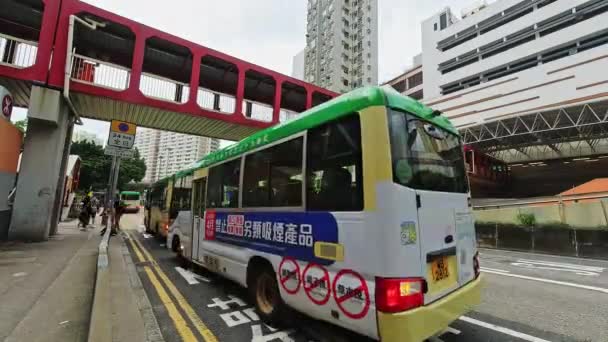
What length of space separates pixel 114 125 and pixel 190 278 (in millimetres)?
7680

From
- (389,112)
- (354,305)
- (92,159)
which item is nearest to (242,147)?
(389,112)

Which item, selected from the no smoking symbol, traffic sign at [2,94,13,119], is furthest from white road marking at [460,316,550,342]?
traffic sign at [2,94,13,119]

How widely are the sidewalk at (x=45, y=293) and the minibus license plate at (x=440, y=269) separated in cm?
430

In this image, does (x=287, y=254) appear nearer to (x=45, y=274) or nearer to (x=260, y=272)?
(x=260, y=272)

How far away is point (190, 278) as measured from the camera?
6.45 m

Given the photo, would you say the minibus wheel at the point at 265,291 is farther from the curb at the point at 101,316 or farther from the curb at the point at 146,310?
the curb at the point at 101,316

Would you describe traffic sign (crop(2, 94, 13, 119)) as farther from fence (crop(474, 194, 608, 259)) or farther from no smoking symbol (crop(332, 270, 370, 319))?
fence (crop(474, 194, 608, 259))

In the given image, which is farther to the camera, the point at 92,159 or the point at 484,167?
the point at 92,159

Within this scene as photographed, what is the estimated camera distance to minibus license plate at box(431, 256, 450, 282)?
2895mm

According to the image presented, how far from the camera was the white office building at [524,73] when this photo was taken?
22609mm

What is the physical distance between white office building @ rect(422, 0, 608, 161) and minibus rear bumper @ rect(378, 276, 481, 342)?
76.1ft

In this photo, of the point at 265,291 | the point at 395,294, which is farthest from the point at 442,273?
the point at 265,291

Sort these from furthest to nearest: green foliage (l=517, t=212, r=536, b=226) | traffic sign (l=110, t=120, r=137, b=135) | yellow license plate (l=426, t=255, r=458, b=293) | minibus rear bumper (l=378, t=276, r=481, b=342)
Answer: green foliage (l=517, t=212, r=536, b=226) < traffic sign (l=110, t=120, r=137, b=135) < yellow license plate (l=426, t=255, r=458, b=293) < minibus rear bumper (l=378, t=276, r=481, b=342)

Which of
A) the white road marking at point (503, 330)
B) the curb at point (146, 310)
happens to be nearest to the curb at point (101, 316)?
the curb at point (146, 310)
